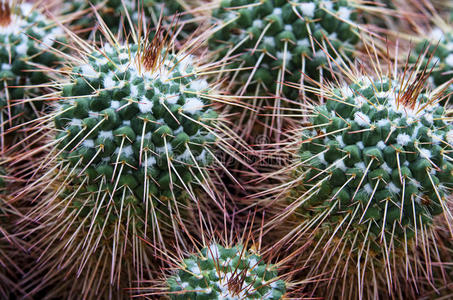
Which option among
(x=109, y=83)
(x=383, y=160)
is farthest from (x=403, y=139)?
(x=109, y=83)

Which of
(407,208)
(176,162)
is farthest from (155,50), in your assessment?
(407,208)

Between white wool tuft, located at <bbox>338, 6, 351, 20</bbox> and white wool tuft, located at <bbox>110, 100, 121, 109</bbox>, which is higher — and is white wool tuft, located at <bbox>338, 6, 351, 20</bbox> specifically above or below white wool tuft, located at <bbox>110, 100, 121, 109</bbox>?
above

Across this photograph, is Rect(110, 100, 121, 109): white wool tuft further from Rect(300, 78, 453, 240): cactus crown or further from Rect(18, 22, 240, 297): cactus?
Rect(300, 78, 453, 240): cactus crown

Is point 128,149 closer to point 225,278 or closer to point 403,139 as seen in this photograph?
point 225,278

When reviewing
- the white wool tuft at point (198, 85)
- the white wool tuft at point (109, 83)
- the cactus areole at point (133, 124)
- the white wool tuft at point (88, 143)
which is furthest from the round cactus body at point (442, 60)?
the white wool tuft at point (88, 143)

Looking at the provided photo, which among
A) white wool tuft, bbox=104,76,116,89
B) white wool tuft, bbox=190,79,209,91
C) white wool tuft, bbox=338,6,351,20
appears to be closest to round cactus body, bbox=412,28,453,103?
white wool tuft, bbox=338,6,351,20
